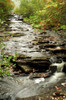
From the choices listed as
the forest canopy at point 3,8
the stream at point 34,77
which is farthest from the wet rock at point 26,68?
the forest canopy at point 3,8

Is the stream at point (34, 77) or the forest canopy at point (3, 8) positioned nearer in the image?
the stream at point (34, 77)

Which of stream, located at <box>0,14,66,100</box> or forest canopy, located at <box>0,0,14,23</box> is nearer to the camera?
stream, located at <box>0,14,66,100</box>

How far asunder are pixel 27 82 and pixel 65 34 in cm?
921

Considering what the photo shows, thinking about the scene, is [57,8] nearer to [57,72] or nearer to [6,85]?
[57,72]

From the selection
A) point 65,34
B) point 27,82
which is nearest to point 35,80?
point 27,82

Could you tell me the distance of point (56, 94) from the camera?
5.21 m

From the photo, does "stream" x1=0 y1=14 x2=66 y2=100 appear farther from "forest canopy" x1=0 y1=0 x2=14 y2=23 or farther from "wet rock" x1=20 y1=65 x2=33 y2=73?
"forest canopy" x1=0 y1=0 x2=14 y2=23

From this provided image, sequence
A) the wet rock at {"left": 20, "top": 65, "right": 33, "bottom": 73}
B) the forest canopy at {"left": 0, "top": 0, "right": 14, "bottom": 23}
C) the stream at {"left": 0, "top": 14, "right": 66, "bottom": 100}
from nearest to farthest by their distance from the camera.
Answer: the stream at {"left": 0, "top": 14, "right": 66, "bottom": 100} < the wet rock at {"left": 20, "top": 65, "right": 33, "bottom": 73} < the forest canopy at {"left": 0, "top": 0, "right": 14, "bottom": 23}

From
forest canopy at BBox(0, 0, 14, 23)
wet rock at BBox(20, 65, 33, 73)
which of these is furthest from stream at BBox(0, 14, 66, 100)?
forest canopy at BBox(0, 0, 14, 23)

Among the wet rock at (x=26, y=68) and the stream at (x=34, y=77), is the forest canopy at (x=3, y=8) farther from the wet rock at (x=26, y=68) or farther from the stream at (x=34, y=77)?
the wet rock at (x=26, y=68)

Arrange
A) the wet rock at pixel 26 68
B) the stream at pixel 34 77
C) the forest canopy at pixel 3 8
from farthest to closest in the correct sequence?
1. the forest canopy at pixel 3 8
2. the wet rock at pixel 26 68
3. the stream at pixel 34 77

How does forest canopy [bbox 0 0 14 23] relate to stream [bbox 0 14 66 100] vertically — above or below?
above

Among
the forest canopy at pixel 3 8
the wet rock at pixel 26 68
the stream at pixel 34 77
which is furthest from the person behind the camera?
the forest canopy at pixel 3 8

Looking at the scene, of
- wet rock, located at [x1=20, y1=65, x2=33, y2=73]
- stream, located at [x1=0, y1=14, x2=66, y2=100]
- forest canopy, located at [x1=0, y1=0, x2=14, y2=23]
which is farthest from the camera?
forest canopy, located at [x1=0, y1=0, x2=14, y2=23]
